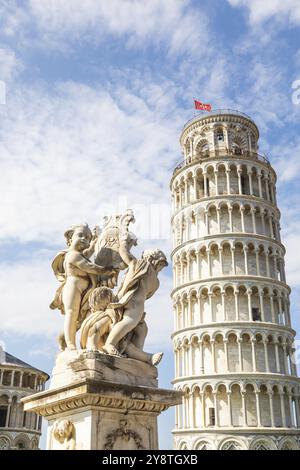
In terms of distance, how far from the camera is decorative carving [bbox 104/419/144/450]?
213 inches

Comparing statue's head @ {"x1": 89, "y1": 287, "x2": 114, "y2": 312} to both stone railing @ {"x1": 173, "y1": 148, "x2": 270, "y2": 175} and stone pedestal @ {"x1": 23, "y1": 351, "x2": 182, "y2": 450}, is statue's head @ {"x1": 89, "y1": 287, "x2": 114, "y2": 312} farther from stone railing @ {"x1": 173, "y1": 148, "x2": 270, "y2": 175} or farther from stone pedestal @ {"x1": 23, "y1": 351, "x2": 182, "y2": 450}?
stone railing @ {"x1": 173, "y1": 148, "x2": 270, "y2": 175}

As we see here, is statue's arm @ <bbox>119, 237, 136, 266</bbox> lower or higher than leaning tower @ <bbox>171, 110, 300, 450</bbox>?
lower

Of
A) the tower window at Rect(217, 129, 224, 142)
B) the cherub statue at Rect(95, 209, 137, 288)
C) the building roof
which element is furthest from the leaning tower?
the cherub statue at Rect(95, 209, 137, 288)

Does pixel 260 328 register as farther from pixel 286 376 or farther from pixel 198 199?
pixel 198 199

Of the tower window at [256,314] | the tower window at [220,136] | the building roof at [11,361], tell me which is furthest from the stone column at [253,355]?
the building roof at [11,361]

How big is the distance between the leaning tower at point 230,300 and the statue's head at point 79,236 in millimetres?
39957

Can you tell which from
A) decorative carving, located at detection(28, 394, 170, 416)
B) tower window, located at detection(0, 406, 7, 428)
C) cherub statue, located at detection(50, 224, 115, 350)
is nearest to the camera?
decorative carving, located at detection(28, 394, 170, 416)

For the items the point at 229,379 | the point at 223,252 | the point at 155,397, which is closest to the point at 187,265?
the point at 223,252

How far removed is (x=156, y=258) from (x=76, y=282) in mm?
1085

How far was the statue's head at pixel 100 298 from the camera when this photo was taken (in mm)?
6207

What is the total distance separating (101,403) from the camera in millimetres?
5418

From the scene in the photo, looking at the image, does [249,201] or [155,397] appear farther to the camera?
[249,201]
